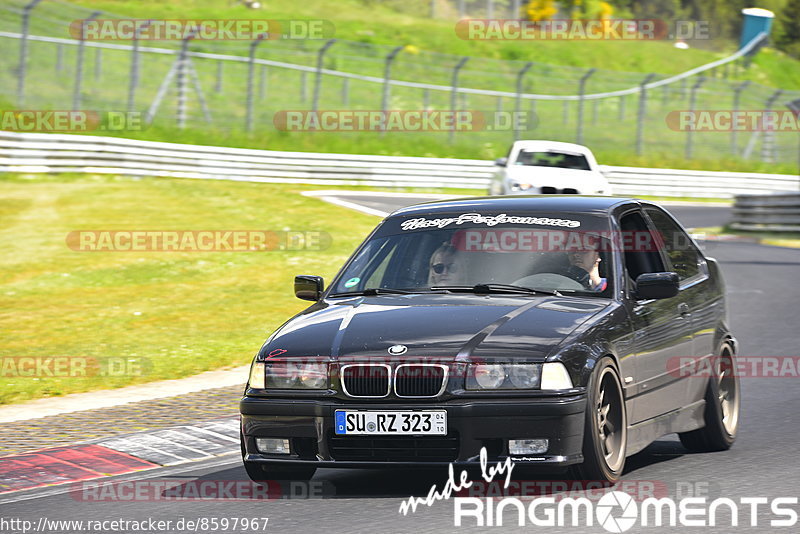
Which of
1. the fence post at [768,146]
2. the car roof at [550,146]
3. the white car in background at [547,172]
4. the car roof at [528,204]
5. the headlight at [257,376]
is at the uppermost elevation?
the car roof at [528,204]

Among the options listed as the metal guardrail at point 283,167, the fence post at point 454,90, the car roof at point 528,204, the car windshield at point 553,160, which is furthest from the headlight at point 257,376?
the fence post at point 454,90

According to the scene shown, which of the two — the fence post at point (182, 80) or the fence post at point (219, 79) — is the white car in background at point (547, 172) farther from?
the fence post at point (219, 79)

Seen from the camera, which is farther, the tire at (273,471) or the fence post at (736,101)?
the fence post at (736,101)

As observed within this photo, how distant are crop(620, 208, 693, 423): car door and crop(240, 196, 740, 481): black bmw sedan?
0.04 ft

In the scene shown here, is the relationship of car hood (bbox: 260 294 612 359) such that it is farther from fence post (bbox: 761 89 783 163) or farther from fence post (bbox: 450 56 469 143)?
fence post (bbox: 761 89 783 163)

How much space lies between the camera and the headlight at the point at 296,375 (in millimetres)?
6457

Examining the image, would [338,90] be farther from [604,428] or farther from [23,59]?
[604,428]

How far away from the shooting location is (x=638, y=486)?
674 cm

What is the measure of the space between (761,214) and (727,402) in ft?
65.2

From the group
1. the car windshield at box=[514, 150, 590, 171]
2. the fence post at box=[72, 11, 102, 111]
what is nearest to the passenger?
the car windshield at box=[514, 150, 590, 171]

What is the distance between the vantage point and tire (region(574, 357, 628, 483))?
20.9 ft

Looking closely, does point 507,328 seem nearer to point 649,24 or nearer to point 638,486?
point 638,486

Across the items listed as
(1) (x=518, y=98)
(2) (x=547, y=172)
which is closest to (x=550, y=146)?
(2) (x=547, y=172)

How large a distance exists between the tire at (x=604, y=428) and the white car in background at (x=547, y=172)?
16.4m
